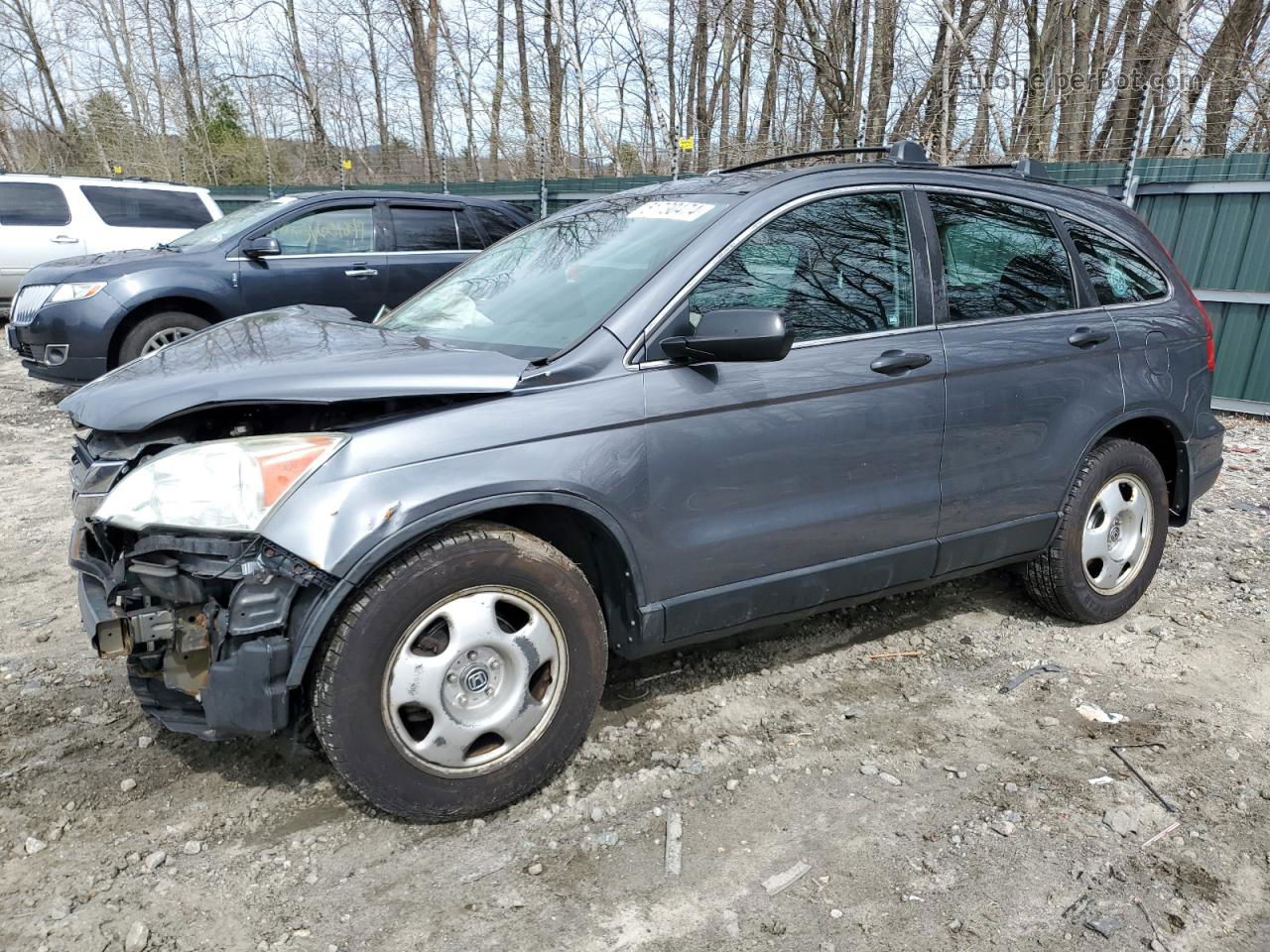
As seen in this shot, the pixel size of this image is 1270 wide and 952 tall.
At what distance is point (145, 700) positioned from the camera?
255 cm

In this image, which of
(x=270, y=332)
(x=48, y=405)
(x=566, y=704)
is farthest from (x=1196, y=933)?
(x=48, y=405)

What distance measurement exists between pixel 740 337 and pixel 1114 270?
2.23 meters

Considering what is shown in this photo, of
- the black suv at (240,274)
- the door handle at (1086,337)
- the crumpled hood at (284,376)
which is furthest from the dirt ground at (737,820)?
the black suv at (240,274)

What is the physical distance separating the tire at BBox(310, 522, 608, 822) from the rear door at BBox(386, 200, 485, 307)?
6.13 m

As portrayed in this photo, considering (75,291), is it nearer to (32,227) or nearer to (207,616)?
(32,227)

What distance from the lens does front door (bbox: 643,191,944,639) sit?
111 inches

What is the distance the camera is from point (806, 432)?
301 cm

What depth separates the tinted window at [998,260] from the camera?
3447mm

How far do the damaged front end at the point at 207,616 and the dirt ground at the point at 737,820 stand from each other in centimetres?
43

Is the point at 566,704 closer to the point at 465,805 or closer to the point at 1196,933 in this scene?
the point at 465,805

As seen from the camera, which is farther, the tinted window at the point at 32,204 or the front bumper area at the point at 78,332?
the tinted window at the point at 32,204

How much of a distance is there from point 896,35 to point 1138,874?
602 inches

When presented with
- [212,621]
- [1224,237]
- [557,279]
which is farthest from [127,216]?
[1224,237]

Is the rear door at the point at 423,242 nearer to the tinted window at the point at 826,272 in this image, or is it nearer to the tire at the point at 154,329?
the tire at the point at 154,329
